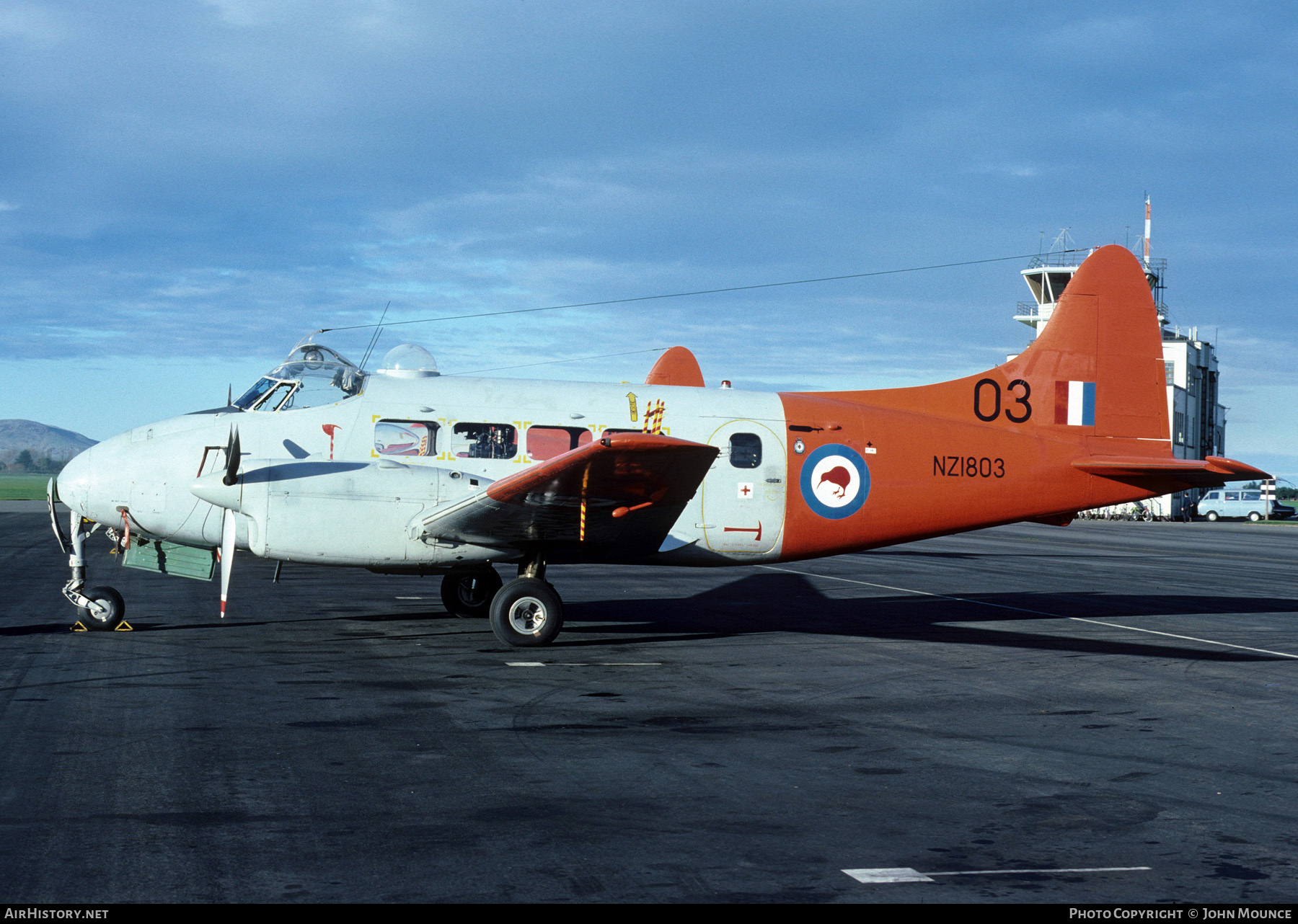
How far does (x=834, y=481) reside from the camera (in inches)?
599

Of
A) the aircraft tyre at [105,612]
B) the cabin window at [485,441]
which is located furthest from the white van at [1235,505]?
the aircraft tyre at [105,612]

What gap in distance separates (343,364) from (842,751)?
9.34 metres

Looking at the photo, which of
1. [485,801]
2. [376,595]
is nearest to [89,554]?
[376,595]

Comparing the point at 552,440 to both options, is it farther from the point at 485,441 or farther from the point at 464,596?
the point at 464,596

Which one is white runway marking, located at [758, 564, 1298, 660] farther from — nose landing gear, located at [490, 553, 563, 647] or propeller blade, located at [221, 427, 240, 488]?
propeller blade, located at [221, 427, 240, 488]

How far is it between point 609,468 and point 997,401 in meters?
7.34

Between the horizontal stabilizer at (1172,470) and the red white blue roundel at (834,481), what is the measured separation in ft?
11.6

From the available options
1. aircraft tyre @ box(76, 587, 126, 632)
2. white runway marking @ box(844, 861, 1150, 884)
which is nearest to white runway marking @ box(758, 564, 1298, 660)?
white runway marking @ box(844, 861, 1150, 884)

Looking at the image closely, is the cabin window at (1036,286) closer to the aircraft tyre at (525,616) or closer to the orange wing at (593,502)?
the orange wing at (593,502)

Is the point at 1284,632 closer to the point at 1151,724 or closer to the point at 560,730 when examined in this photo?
the point at 1151,724

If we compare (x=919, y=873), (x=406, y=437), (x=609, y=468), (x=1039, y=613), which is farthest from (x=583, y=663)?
(x=1039, y=613)

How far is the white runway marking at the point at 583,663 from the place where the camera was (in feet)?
40.4

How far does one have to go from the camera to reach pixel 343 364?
1480 cm

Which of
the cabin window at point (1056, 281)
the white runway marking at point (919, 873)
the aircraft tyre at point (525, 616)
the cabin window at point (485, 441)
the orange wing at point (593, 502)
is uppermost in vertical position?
the cabin window at point (1056, 281)
